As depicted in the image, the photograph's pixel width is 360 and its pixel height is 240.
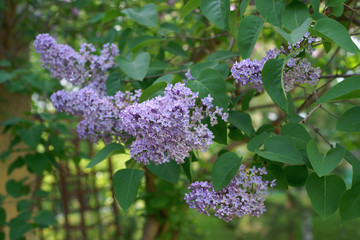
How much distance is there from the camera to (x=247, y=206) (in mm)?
735

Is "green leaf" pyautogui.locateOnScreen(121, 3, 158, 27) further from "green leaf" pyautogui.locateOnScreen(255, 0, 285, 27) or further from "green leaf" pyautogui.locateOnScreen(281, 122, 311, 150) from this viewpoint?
"green leaf" pyautogui.locateOnScreen(281, 122, 311, 150)

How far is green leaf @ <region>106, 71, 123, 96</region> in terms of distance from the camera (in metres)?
0.99

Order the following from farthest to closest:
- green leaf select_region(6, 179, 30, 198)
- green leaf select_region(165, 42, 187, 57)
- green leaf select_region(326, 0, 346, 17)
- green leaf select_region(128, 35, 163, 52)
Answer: green leaf select_region(6, 179, 30, 198)
green leaf select_region(165, 42, 187, 57)
green leaf select_region(128, 35, 163, 52)
green leaf select_region(326, 0, 346, 17)

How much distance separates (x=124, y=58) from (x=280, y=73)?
1.51 ft

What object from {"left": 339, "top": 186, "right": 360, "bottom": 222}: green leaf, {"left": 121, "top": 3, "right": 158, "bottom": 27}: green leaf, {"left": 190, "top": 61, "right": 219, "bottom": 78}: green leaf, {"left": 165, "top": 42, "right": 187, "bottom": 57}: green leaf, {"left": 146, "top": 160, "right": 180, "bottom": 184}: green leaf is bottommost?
{"left": 165, "top": 42, "right": 187, "bottom": 57}: green leaf

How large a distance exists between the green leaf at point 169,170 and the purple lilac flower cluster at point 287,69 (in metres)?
0.24

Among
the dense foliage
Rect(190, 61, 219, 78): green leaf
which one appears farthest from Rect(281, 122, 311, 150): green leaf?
Rect(190, 61, 219, 78): green leaf

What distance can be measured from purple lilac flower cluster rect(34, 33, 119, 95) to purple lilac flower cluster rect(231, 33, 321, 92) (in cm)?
44

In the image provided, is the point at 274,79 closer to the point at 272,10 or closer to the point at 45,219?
the point at 272,10

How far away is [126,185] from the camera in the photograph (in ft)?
2.56

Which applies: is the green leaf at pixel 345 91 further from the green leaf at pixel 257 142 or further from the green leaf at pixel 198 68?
the green leaf at pixel 198 68

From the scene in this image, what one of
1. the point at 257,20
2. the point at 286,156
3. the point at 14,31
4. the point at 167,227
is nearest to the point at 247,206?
the point at 286,156

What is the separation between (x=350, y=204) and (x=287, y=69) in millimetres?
295

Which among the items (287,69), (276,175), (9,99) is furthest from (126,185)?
(9,99)
